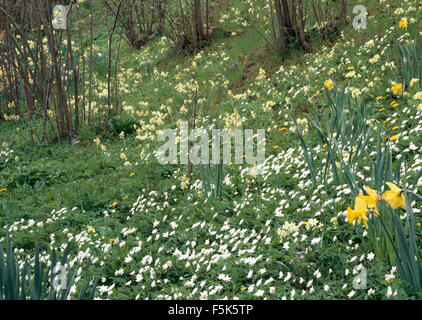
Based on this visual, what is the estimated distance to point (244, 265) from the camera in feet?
8.63

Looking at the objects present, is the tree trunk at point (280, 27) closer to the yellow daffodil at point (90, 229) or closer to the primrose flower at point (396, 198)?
the yellow daffodil at point (90, 229)

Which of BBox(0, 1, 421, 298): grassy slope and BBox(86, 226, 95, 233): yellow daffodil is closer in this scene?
BBox(0, 1, 421, 298): grassy slope

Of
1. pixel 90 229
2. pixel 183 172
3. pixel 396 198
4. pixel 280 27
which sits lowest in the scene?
pixel 90 229

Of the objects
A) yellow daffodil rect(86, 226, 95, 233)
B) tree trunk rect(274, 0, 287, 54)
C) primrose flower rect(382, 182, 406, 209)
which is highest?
tree trunk rect(274, 0, 287, 54)

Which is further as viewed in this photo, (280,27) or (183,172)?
(280,27)

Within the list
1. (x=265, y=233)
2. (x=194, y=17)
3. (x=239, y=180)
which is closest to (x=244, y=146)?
(x=239, y=180)

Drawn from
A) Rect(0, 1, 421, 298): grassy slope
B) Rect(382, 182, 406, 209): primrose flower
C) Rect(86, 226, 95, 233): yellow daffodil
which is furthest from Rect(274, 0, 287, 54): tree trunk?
Rect(382, 182, 406, 209): primrose flower

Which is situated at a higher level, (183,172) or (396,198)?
(183,172)

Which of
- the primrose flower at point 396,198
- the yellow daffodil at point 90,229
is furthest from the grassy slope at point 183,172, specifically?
the primrose flower at point 396,198

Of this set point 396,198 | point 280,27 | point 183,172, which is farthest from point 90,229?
point 280,27

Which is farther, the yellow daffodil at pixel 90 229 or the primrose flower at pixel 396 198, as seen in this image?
the yellow daffodil at pixel 90 229

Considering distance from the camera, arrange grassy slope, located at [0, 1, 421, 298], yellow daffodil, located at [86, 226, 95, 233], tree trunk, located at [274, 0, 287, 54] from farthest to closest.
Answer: tree trunk, located at [274, 0, 287, 54] < yellow daffodil, located at [86, 226, 95, 233] < grassy slope, located at [0, 1, 421, 298]

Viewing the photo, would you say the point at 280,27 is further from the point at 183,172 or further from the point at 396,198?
the point at 396,198

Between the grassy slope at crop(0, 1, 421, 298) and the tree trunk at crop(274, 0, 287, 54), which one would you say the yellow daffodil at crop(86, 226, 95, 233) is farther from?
the tree trunk at crop(274, 0, 287, 54)
